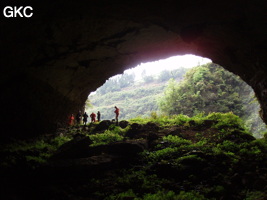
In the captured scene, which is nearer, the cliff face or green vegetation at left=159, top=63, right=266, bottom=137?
the cliff face

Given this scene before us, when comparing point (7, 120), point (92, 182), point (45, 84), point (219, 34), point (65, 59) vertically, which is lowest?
point (92, 182)

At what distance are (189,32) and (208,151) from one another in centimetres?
621

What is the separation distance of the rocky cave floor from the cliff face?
10.5 feet

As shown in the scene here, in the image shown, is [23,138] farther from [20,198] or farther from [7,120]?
[20,198]

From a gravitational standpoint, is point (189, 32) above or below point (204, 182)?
above

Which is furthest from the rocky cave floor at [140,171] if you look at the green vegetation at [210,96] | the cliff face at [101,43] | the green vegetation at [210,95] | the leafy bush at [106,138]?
the green vegetation at [210,95]

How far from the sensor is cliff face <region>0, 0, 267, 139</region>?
8.74 meters

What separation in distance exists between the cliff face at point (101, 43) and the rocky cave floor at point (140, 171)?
320 cm

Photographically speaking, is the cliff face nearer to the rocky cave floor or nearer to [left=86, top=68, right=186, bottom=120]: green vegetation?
the rocky cave floor

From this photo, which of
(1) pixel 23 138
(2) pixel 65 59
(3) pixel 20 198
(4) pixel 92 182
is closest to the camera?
(3) pixel 20 198

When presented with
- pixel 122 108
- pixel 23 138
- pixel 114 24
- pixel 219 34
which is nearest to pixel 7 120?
pixel 23 138

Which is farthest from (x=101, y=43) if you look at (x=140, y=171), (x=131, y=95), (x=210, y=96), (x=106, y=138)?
(x=131, y=95)

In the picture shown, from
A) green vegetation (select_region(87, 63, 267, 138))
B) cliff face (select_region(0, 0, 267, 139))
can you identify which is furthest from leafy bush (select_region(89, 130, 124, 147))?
green vegetation (select_region(87, 63, 267, 138))

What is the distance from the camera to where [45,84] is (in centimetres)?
1294
